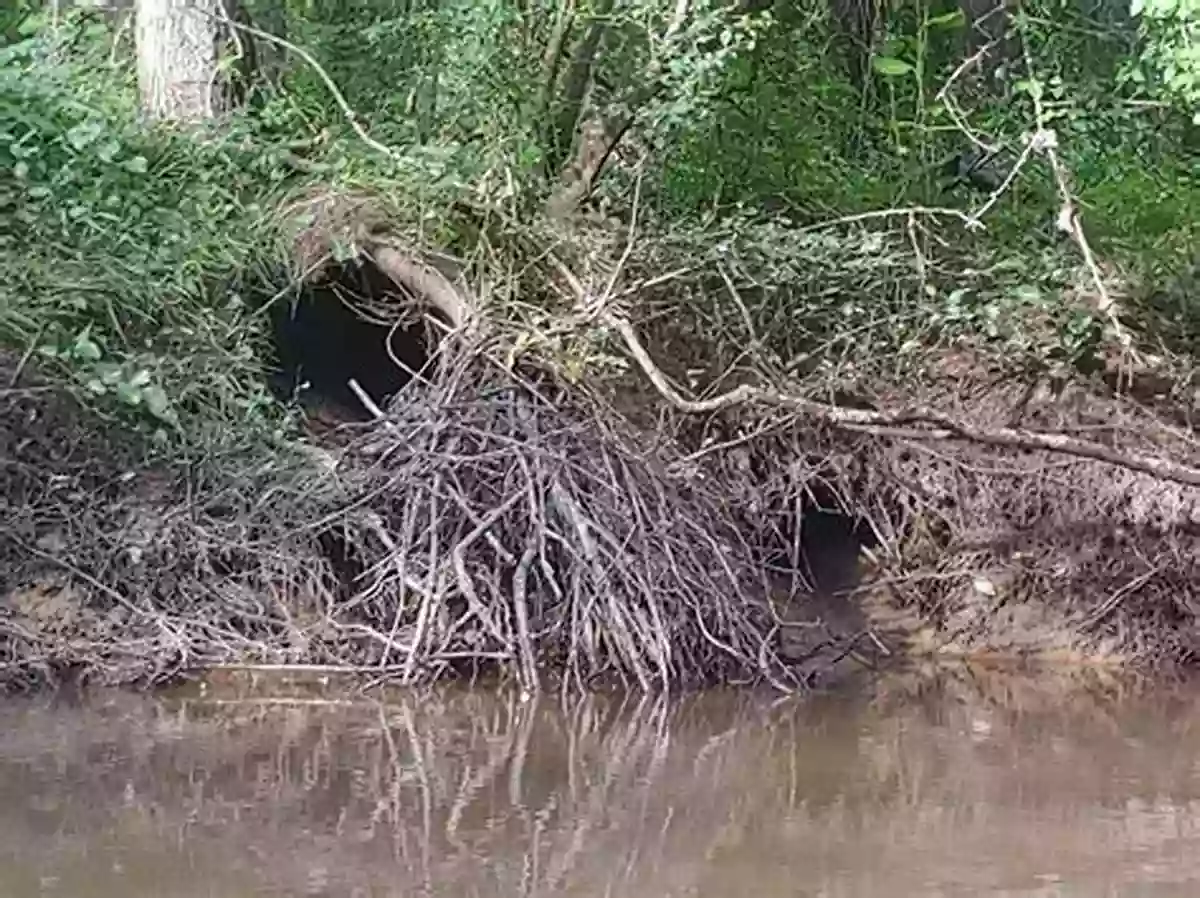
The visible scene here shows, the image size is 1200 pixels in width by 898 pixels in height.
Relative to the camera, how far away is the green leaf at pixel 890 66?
882 cm

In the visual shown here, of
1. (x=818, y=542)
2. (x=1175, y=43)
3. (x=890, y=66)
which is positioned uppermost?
(x=890, y=66)

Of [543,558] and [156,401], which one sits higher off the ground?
[156,401]

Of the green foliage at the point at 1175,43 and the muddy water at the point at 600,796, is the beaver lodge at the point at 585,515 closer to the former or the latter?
the muddy water at the point at 600,796

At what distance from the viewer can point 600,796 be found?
4973 mm

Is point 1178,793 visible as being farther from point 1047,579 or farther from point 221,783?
point 221,783

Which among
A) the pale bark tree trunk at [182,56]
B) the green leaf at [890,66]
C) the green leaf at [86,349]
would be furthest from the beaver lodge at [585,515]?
the green leaf at [890,66]

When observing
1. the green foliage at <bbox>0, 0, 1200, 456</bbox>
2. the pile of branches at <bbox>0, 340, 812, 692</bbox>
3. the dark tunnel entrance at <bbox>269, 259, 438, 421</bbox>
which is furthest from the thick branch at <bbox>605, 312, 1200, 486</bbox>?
the dark tunnel entrance at <bbox>269, 259, 438, 421</bbox>

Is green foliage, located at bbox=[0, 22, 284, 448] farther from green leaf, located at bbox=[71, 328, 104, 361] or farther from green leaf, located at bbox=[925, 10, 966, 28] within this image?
green leaf, located at bbox=[925, 10, 966, 28]

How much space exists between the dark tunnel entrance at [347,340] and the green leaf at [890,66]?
2.80 metres

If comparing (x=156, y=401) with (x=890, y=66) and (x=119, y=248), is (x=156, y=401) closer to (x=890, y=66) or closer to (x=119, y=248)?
(x=119, y=248)

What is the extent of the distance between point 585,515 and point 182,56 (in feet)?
11.1

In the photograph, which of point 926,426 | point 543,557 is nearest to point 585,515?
point 543,557

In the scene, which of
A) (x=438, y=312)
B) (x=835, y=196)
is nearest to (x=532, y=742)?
(x=438, y=312)

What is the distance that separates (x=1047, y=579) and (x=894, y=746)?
1.80 m
